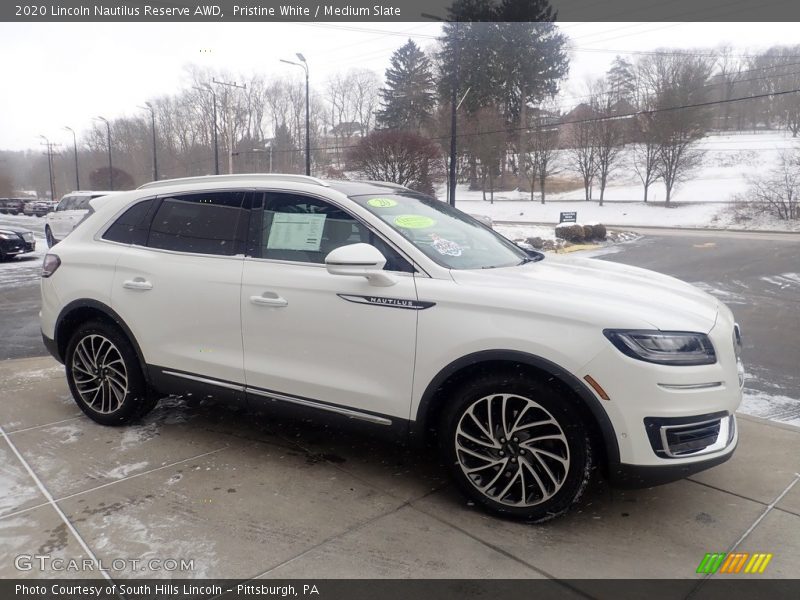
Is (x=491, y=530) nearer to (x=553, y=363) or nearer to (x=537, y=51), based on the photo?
(x=553, y=363)

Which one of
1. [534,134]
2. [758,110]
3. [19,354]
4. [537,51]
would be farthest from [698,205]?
[19,354]

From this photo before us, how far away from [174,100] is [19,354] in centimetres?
5679

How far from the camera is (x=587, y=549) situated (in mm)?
2797

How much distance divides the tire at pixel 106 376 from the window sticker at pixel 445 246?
87.4 inches

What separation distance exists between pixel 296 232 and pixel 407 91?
5914cm

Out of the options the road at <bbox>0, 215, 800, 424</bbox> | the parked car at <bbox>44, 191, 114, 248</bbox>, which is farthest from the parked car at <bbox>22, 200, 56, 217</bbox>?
the parked car at <bbox>44, 191, 114, 248</bbox>

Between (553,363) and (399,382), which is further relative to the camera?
(399,382)

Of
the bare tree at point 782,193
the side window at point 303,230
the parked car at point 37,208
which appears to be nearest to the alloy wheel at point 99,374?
the side window at point 303,230

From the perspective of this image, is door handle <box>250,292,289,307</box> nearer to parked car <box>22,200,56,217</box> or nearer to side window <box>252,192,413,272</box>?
side window <box>252,192,413,272</box>

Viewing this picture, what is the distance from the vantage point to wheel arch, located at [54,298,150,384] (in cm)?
409

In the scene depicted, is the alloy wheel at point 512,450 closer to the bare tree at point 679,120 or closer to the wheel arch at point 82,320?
the wheel arch at point 82,320

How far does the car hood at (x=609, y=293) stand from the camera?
275 cm

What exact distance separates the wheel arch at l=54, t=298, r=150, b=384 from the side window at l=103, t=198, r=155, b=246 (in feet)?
1.58

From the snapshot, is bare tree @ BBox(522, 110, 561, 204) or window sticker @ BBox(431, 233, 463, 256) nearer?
window sticker @ BBox(431, 233, 463, 256)
